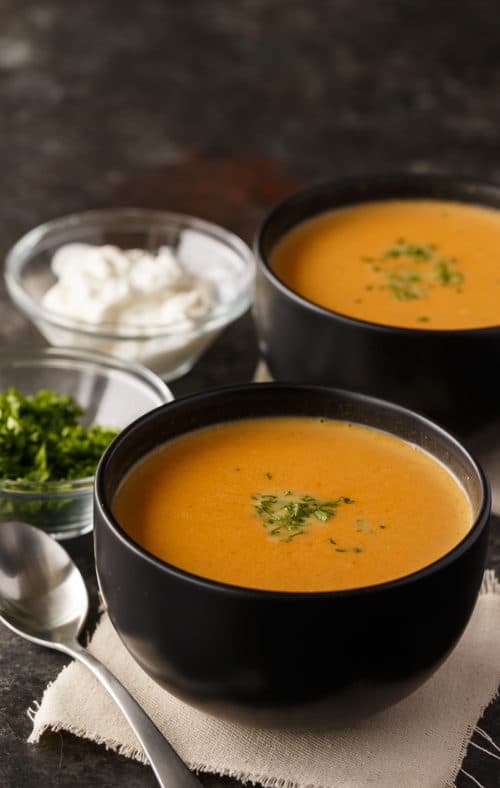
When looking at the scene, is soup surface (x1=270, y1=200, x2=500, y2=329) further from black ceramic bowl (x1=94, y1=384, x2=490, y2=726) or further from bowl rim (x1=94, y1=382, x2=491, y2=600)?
black ceramic bowl (x1=94, y1=384, x2=490, y2=726)

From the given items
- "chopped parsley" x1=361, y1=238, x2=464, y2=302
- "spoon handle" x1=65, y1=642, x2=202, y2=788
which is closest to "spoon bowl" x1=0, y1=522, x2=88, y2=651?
"spoon handle" x1=65, y1=642, x2=202, y2=788

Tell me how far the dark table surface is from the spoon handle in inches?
30.4

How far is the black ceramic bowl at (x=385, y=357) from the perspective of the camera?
165 centimetres

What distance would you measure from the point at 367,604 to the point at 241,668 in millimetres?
141

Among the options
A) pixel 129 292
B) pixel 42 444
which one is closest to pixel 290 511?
pixel 42 444

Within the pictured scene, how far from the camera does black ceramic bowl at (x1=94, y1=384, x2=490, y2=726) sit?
1.16 m

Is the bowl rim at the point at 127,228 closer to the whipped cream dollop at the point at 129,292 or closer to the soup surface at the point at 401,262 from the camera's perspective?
the whipped cream dollop at the point at 129,292

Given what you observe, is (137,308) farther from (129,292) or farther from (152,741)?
(152,741)

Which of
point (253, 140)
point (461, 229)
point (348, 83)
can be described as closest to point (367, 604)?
point (461, 229)

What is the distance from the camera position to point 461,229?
6.73 ft

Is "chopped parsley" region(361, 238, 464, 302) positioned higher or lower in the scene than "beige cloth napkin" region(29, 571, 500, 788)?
higher

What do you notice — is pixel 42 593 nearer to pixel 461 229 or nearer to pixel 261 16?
pixel 461 229

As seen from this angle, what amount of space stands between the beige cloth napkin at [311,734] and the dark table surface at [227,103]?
76 centimetres

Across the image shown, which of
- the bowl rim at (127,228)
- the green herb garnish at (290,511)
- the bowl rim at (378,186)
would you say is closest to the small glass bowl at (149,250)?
the bowl rim at (127,228)
